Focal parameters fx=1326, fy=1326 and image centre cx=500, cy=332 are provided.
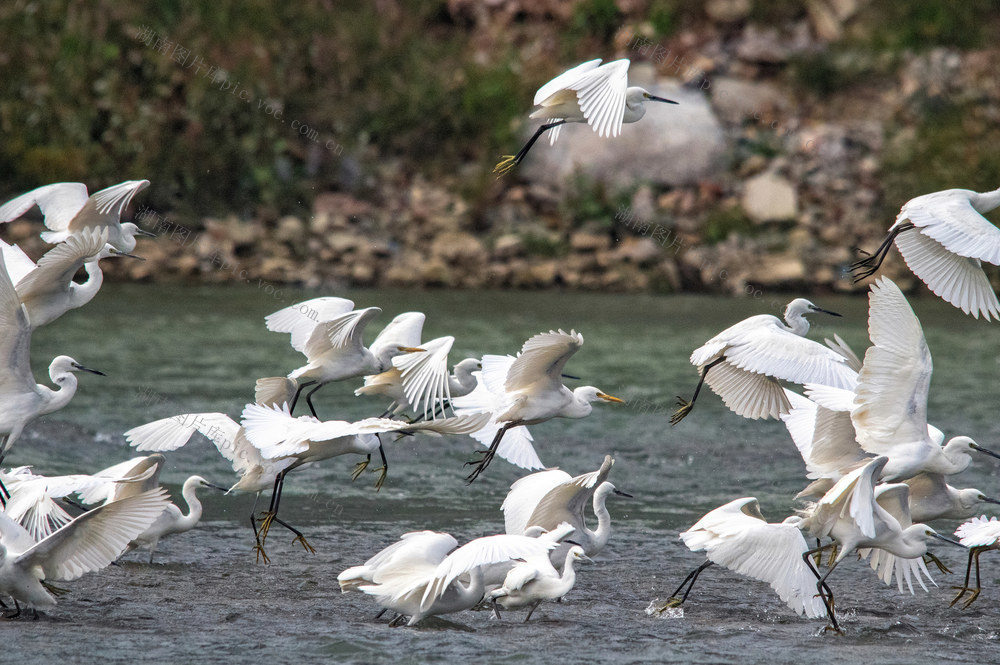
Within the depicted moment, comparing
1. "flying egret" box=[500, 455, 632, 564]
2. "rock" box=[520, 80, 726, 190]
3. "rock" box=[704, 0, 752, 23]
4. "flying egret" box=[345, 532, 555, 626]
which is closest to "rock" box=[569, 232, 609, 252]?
"rock" box=[520, 80, 726, 190]

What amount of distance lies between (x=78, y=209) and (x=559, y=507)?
338cm

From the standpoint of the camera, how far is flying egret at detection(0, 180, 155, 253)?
7668 millimetres

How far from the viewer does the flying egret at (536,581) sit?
622 centimetres

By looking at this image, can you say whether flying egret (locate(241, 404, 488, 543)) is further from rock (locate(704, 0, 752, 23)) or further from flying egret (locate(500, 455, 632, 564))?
rock (locate(704, 0, 752, 23))

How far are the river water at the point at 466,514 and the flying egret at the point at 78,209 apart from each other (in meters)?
Result: 1.95

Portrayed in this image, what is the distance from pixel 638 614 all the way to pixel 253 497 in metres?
3.64

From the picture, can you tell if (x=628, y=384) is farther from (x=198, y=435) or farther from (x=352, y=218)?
(x=352, y=218)

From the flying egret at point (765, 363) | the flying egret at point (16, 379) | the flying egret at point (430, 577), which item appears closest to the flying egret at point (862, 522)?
the flying egret at point (765, 363)

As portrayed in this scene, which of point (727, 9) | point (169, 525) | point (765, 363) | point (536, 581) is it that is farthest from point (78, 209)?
point (727, 9)

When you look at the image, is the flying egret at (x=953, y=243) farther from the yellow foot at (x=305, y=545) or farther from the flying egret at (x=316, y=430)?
the yellow foot at (x=305, y=545)

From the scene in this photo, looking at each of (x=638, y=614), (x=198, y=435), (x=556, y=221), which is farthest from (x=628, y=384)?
(x=556, y=221)

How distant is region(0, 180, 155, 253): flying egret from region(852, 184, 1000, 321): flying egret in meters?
4.33

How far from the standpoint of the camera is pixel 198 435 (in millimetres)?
11398

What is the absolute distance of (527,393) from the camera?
7.65 metres
